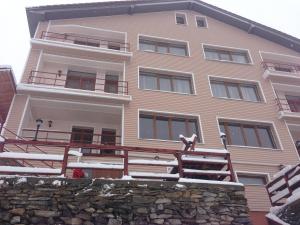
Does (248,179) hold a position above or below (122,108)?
below

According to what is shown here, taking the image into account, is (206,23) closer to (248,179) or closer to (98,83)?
(98,83)

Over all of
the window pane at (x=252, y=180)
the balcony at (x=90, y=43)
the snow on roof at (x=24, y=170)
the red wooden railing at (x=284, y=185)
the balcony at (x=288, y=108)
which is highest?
the balcony at (x=90, y=43)

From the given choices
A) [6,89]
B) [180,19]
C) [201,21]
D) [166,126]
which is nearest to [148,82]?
[166,126]

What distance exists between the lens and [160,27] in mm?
23922

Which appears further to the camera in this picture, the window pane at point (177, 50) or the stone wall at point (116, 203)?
the window pane at point (177, 50)

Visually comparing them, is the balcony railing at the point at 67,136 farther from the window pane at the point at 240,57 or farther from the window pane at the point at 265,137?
the window pane at the point at 240,57

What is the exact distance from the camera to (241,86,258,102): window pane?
21.3m

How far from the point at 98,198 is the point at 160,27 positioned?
16.9 m

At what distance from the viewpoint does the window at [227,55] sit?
77.1ft

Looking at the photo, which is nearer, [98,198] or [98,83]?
[98,198]

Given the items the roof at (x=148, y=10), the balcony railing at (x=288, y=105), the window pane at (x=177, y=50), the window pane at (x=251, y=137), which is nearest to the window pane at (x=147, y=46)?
the window pane at (x=177, y=50)

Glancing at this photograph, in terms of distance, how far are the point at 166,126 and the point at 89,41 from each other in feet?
27.4

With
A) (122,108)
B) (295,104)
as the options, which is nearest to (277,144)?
(295,104)

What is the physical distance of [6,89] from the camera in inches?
635
